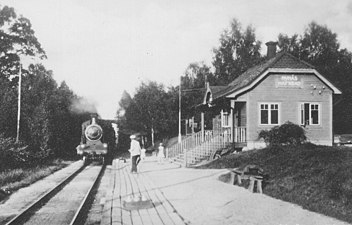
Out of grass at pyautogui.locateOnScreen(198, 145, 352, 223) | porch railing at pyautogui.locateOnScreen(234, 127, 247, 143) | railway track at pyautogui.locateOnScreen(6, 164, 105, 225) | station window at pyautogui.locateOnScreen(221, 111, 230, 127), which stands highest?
station window at pyautogui.locateOnScreen(221, 111, 230, 127)

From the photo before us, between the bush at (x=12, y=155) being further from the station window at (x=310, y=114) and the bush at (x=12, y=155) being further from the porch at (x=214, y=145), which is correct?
the station window at (x=310, y=114)

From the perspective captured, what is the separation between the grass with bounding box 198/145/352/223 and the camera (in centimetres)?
789

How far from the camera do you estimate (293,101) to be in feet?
72.5

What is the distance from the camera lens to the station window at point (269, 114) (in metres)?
22.0

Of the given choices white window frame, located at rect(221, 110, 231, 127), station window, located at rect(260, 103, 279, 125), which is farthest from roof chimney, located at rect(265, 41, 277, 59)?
station window, located at rect(260, 103, 279, 125)

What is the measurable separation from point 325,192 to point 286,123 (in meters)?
12.6

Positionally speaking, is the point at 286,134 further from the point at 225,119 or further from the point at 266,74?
the point at 225,119

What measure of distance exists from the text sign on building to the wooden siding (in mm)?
124

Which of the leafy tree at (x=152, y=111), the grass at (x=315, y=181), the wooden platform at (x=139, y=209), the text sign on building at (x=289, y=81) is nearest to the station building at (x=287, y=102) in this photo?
the text sign on building at (x=289, y=81)

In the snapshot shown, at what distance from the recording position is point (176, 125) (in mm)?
48312

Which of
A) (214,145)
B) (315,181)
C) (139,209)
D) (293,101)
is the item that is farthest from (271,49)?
(139,209)

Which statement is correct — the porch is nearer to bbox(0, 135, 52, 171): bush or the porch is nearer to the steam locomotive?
the steam locomotive

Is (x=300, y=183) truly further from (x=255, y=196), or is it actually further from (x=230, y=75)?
(x=230, y=75)

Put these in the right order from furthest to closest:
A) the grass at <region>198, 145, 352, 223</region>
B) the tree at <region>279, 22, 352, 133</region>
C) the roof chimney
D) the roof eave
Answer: the tree at <region>279, 22, 352, 133</region>
the roof chimney
the roof eave
the grass at <region>198, 145, 352, 223</region>
